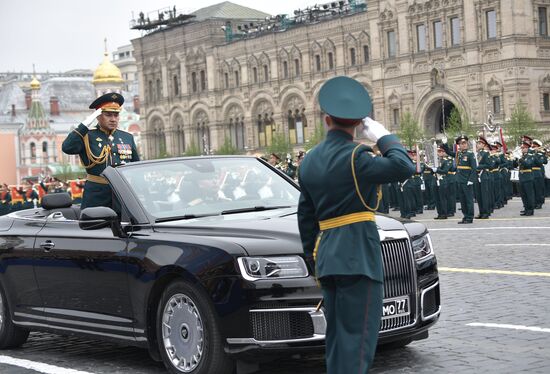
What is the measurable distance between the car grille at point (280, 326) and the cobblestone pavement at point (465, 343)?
29.1 inches

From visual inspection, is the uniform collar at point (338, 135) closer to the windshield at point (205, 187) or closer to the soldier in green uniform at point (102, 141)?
the windshield at point (205, 187)

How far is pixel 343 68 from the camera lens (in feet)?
276

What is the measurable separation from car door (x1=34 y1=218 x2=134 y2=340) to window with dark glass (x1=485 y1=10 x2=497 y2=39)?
63913mm

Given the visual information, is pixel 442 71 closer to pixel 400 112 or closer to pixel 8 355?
pixel 400 112

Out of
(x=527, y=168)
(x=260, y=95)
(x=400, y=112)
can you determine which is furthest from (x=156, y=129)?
(x=527, y=168)

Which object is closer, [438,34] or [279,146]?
[438,34]

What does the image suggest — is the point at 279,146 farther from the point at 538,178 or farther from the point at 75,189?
the point at 538,178

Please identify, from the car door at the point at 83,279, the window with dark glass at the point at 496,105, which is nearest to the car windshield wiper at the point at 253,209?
the car door at the point at 83,279

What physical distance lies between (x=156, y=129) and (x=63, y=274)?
101 metres

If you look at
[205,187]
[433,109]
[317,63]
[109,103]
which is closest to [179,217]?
[205,187]

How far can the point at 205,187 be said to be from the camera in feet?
29.0

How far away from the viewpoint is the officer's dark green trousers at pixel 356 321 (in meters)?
5.97

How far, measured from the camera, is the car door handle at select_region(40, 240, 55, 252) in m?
9.12

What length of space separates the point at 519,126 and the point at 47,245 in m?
56.3
